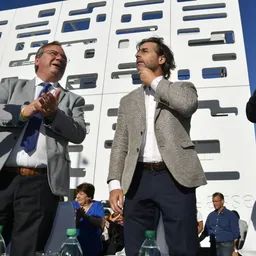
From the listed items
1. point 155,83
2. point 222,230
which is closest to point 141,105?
point 155,83

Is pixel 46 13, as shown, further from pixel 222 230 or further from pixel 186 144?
pixel 186 144

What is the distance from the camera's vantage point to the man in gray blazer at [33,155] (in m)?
1.33

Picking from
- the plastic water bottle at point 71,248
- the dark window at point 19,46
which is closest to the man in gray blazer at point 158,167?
the plastic water bottle at point 71,248

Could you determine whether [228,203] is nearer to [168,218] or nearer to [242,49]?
[242,49]

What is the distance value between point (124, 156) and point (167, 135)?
261 mm

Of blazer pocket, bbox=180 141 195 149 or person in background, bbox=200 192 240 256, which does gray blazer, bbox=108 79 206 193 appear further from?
person in background, bbox=200 192 240 256

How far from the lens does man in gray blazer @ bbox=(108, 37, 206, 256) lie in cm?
131

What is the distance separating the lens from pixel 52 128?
4.62ft

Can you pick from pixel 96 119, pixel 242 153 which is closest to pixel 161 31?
pixel 96 119

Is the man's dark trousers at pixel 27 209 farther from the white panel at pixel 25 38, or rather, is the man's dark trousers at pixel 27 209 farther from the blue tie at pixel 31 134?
the white panel at pixel 25 38

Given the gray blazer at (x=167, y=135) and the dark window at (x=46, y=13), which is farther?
the dark window at (x=46, y=13)

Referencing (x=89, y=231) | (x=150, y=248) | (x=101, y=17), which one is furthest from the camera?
(x=101, y=17)

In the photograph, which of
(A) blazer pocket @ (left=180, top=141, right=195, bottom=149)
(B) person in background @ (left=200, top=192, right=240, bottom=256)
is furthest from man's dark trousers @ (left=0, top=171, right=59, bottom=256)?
(B) person in background @ (left=200, top=192, right=240, bottom=256)

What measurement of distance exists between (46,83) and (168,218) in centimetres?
86
